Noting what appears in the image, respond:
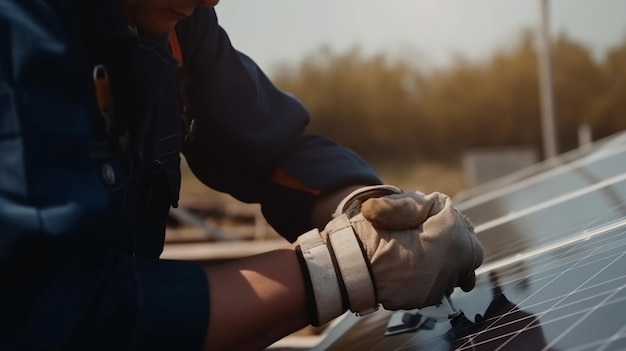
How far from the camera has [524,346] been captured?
46.9 inches

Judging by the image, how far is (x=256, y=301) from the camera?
4.45 ft

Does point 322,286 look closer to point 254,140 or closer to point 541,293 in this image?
point 541,293

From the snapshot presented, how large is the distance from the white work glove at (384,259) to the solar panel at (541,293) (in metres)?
0.11

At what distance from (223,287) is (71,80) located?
1.26ft

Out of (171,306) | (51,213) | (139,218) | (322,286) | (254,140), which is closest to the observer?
(51,213)

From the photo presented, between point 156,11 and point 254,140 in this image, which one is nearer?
point 156,11

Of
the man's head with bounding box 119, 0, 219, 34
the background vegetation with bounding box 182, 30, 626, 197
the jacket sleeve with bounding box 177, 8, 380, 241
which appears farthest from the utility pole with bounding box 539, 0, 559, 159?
the background vegetation with bounding box 182, 30, 626, 197

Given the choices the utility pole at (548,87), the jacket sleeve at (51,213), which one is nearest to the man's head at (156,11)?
the jacket sleeve at (51,213)

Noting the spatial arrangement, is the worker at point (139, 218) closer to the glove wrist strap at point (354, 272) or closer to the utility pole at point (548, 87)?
the glove wrist strap at point (354, 272)

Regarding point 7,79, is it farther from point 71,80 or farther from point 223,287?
point 223,287

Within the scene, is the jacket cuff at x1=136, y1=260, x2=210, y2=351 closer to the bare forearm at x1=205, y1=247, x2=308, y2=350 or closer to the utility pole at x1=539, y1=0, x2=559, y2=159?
Answer: the bare forearm at x1=205, y1=247, x2=308, y2=350

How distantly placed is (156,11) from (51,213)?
47 cm

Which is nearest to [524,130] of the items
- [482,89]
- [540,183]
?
[482,89]

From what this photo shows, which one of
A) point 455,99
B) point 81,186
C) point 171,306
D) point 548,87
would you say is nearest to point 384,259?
point 171,306
